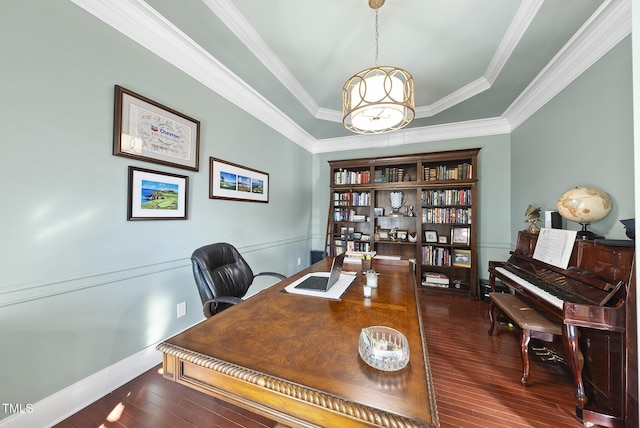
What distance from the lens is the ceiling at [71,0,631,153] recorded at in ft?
5.59

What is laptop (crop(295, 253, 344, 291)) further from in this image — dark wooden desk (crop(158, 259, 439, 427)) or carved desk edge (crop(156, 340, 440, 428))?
carved desk edge (crop(156, 340, 440, 428))

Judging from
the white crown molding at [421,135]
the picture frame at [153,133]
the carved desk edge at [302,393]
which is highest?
the white crown molding at [421,135]

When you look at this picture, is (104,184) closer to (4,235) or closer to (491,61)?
(4,235)

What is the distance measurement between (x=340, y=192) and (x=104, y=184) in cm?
324

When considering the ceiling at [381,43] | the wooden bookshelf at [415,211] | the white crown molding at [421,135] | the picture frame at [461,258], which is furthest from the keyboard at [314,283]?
the white crown molding at [421,135]

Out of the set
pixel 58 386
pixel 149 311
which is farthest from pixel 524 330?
pixel 58 386

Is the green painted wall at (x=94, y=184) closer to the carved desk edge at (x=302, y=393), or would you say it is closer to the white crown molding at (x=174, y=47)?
the white crown molding at (x=174, y=47)

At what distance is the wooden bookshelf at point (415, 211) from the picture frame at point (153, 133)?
8.11 ft

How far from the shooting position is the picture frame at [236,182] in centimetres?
240

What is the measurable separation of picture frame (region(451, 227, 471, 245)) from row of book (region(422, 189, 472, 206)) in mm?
394

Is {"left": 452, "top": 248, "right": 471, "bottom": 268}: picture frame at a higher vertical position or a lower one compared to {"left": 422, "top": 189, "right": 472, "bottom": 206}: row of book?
lower

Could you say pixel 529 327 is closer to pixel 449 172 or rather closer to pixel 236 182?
pixel 449 172

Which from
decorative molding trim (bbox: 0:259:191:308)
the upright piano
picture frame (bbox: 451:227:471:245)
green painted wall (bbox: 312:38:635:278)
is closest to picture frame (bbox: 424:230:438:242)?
picture frame (bbox: 451:227:471:245)

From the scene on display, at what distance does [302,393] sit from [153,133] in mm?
2063
